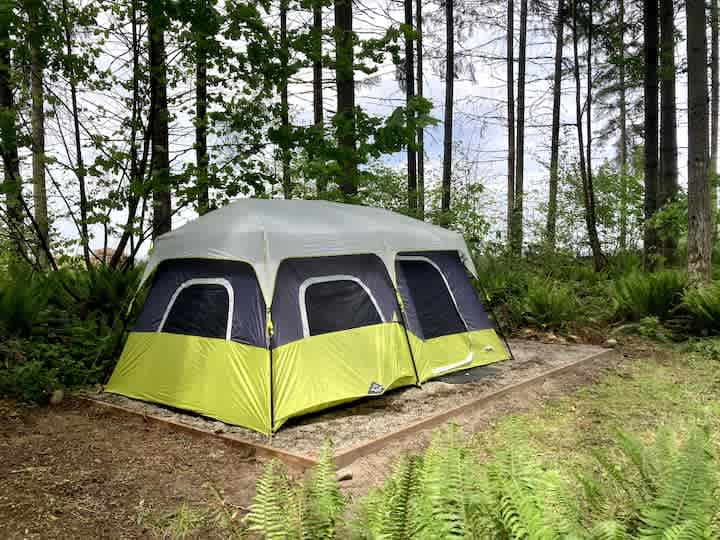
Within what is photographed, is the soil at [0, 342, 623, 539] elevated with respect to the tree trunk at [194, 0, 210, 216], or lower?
lower

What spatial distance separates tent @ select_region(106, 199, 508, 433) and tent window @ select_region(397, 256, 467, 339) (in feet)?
0.07

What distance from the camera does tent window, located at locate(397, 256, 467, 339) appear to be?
6.46m

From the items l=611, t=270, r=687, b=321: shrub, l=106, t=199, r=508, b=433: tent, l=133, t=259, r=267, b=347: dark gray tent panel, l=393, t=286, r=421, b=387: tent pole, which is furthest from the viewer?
l=611, t=270, r=687, b=321: shrub

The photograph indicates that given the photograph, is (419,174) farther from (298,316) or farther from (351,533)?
(351,533)

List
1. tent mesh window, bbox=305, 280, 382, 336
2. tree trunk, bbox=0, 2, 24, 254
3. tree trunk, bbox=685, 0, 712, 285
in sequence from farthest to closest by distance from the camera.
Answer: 1. tree trunk, bbox=685, 0, 712, 285
2. tree trunk, bbox=0, 2, 24, 254
3. tent mesh window, bbox=305, 280, 382, 336

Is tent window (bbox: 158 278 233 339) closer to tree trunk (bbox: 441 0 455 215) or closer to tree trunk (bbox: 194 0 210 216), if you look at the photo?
tree trunk (bbox: 194 0 210 216)

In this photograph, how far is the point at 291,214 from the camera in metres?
5.89

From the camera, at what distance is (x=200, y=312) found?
5477 mm

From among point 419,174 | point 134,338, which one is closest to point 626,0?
point 419,174

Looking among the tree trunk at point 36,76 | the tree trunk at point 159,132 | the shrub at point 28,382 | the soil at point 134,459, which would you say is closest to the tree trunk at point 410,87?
the tree trunk at point 159,132

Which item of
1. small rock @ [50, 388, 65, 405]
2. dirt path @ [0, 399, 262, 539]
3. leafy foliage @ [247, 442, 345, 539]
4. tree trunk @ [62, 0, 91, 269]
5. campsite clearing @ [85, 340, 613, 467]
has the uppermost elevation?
tree trunk @ [62, 0, 91, 269]

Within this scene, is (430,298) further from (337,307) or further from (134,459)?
(134,459)

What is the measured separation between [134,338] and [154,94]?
3.92m

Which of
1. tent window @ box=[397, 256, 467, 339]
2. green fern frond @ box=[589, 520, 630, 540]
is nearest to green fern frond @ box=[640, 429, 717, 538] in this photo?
green fern frond @ box=[589, 520, 630, 540]
